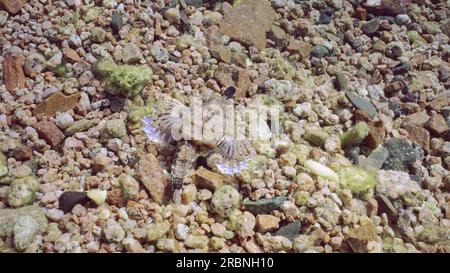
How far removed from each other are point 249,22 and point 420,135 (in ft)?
6.08

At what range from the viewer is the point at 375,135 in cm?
334

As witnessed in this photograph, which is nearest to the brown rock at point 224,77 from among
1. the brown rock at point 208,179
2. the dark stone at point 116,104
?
the dark stone at point 116,104

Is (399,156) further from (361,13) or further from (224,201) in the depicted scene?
(361,13)

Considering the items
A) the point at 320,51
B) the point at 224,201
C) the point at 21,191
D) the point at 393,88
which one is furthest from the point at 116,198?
the point at 393,88

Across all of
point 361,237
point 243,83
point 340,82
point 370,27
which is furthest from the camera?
point 370,27

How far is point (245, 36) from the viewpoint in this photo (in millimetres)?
3861

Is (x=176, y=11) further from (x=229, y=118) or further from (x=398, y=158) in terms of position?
(x=398, y=158)

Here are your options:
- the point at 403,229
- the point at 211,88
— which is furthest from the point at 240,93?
the point at 403,229

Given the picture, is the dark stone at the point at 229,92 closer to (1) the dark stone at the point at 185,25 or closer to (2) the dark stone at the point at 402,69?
(1) the dark stone at the point at 185,25

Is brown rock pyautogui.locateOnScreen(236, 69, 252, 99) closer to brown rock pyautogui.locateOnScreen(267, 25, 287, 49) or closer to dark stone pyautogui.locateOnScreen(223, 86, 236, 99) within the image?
dark stone pyautogui.locateOnScreen(223, 86, 236, 99)

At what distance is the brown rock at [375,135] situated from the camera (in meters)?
3.33

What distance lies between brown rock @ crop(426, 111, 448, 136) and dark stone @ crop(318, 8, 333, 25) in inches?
58.0
